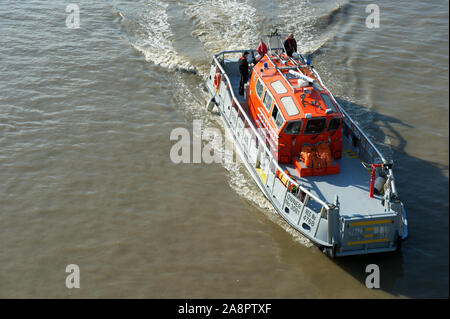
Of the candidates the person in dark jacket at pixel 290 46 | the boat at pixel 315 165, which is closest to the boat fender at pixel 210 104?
the boat at pixel 315 165

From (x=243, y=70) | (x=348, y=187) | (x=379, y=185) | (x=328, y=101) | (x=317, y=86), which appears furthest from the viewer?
(x=243, y=70)

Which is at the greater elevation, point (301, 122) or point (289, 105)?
point (289, 105)

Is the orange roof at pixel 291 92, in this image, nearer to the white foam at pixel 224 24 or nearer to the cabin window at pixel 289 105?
the cabin window at pixel 289 105

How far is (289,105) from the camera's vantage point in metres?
13.5

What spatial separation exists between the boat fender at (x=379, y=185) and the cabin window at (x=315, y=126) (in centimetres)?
204

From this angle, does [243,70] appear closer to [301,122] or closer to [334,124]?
[301,122]

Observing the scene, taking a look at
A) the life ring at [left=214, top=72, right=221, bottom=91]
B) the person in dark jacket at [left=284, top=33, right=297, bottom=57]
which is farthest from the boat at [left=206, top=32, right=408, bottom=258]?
the life ring at [left=214, top=72, right=221, bottom=91]

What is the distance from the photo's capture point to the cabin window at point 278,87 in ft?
46.1

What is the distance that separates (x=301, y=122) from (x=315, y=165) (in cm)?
123

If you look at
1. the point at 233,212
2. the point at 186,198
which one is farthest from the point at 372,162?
the point at 186,198

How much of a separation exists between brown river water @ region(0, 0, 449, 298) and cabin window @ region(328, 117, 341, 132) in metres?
2.89

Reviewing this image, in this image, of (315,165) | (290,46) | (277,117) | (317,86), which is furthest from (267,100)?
(290,46)
